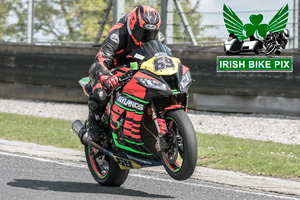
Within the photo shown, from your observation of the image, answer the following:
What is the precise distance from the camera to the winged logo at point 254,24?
12.9 metres

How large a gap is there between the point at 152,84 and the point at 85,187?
1.76 meters

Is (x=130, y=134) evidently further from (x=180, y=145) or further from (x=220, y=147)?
(x=220, y=147)

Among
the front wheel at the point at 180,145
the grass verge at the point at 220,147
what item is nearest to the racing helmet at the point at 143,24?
the front wheel at the point at 180,145

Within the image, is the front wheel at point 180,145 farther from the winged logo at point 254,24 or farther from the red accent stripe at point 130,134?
the winged logo at point 254,24

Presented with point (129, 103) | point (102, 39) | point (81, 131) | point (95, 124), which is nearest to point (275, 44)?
point (102, 39)

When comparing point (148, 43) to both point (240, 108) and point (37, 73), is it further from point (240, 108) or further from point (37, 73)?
point (37, 73)

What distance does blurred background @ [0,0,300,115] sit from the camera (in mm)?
12961

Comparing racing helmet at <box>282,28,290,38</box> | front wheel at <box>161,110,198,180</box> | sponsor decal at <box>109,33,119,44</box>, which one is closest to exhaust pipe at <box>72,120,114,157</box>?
front wheel at <box>161,110,198,180</box>

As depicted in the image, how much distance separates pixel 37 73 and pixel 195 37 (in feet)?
13.4

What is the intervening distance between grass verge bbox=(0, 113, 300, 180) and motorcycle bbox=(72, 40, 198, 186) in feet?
6.78

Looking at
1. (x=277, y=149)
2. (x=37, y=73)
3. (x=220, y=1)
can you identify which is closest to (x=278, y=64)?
(x=220, y=1)

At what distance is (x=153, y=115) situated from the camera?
6031mm

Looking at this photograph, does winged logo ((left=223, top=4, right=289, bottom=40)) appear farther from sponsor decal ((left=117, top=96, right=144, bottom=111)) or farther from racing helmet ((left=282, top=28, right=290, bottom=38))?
sponsor decal ((left=117, top=96, right=144, bottom=111))

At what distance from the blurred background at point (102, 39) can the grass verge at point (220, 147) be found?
2057 mm
